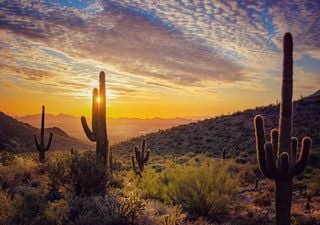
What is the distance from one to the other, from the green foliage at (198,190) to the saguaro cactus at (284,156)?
2.68 metres

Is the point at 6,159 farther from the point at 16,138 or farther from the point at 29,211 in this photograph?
the point at 16,138

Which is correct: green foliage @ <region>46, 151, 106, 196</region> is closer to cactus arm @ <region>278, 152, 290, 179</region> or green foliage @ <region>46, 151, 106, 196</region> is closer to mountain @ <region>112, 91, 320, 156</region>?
cactus arm @ <region>278, 152, 290, 179</region>

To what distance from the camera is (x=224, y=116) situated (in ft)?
167

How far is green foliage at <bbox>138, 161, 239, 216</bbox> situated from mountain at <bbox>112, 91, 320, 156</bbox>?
17541mm

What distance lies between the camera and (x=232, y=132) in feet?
134

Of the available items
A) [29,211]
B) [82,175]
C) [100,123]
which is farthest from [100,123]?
[29,211]

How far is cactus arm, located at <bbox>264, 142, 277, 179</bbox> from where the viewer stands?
30.9ft

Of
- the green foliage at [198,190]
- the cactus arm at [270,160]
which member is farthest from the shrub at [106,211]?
the cactus arm at [270,160]

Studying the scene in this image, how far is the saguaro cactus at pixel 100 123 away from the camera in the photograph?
18.3 m

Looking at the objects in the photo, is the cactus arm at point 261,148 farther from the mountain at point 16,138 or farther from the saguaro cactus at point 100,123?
the mountain at point 16,138

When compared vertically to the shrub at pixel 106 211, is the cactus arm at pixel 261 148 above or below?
above

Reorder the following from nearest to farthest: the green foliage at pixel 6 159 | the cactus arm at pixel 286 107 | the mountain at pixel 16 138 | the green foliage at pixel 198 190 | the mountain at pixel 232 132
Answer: the cactus arm at pixel 286 107
the green foliage at pixel 198 190
the green foliage at pixel 6 159
the mountain at pixel 232 132
the mountain at pixel 16 138

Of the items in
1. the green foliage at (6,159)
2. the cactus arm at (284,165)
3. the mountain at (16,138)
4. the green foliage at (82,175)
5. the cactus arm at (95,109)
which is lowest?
the mountain at (16,138)

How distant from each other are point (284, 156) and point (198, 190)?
369cm
